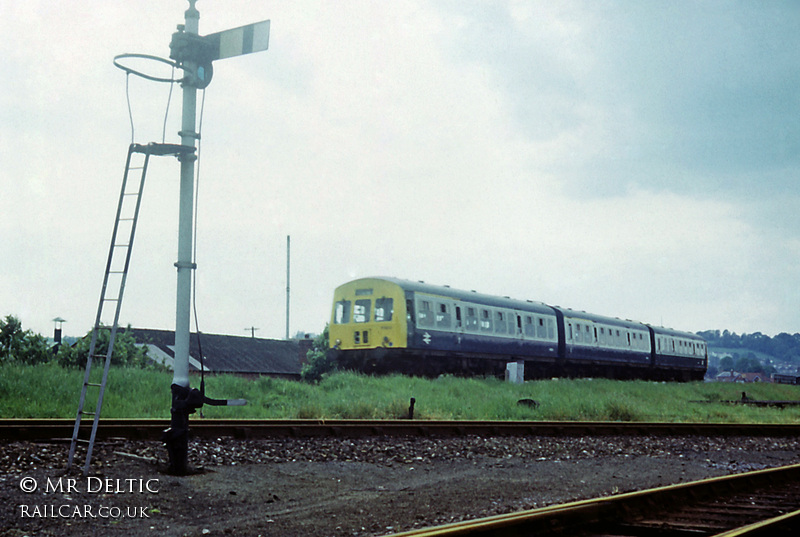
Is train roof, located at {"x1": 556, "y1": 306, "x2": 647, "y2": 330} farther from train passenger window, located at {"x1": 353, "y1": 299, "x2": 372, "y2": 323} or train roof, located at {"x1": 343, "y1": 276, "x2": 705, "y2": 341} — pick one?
train passenger window, located at {"x1": 353, "y1": 299, "x2": 372, "y2": 323}

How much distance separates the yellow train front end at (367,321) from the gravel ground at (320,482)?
34.5 ft

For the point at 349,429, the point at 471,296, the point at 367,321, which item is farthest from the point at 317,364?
the point at 349,429

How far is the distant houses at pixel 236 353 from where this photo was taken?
43656mm

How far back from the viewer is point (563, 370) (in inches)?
1149

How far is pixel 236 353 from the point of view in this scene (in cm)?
4703

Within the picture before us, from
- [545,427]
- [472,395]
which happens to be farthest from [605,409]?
[545,427]

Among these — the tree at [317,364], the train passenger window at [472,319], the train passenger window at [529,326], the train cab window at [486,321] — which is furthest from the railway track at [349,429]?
the tree at [317,364]

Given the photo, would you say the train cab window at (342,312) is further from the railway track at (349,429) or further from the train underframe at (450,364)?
the railway track at (349,429)

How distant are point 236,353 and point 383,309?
2776cm

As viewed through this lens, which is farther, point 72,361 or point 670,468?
point 72,361

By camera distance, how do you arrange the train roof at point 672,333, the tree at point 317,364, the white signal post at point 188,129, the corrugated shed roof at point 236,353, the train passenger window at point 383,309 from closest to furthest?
1. the white signal post at point 188,129
2. the train passenger window at point 383,309
3. the tree at point 317,364
4. the train roof at point 672,333
5. the corrugated shed roof at point 236,353

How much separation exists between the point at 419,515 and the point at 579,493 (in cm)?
191

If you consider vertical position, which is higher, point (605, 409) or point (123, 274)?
point (123, 274)

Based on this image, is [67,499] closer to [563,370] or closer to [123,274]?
[123,274]
